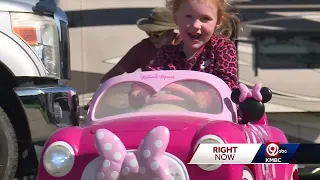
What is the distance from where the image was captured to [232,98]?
143 inches

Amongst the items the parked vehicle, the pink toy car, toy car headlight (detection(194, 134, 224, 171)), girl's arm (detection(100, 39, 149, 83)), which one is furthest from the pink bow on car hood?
the parked vehicle

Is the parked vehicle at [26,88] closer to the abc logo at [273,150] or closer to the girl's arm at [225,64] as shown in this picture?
the girl's arm at [225,64]

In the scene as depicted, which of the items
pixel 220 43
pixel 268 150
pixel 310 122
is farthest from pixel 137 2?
pixel 268 150

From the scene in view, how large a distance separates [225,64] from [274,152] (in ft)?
2.70

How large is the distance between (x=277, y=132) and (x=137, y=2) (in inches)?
131

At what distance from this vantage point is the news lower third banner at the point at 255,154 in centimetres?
313

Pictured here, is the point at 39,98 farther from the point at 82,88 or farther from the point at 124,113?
the point at 124,113

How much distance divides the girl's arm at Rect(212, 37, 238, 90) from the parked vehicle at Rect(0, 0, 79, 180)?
1851 millimetres

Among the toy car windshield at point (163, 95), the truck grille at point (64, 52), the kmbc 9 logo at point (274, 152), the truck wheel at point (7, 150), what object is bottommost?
the truck wheel at point (7, 150)

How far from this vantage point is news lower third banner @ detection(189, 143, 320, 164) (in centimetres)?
313

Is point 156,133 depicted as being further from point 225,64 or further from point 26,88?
point 26,88

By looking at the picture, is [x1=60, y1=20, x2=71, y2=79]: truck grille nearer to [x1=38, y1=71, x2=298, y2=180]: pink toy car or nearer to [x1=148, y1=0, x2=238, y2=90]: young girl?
[x1=148, y1=0, x2=238, y2=90]: young girl

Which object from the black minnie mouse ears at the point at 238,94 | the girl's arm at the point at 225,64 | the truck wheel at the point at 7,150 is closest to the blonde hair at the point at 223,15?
the girl's arm at the point at 225,64

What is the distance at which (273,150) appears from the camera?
11.1 ft
